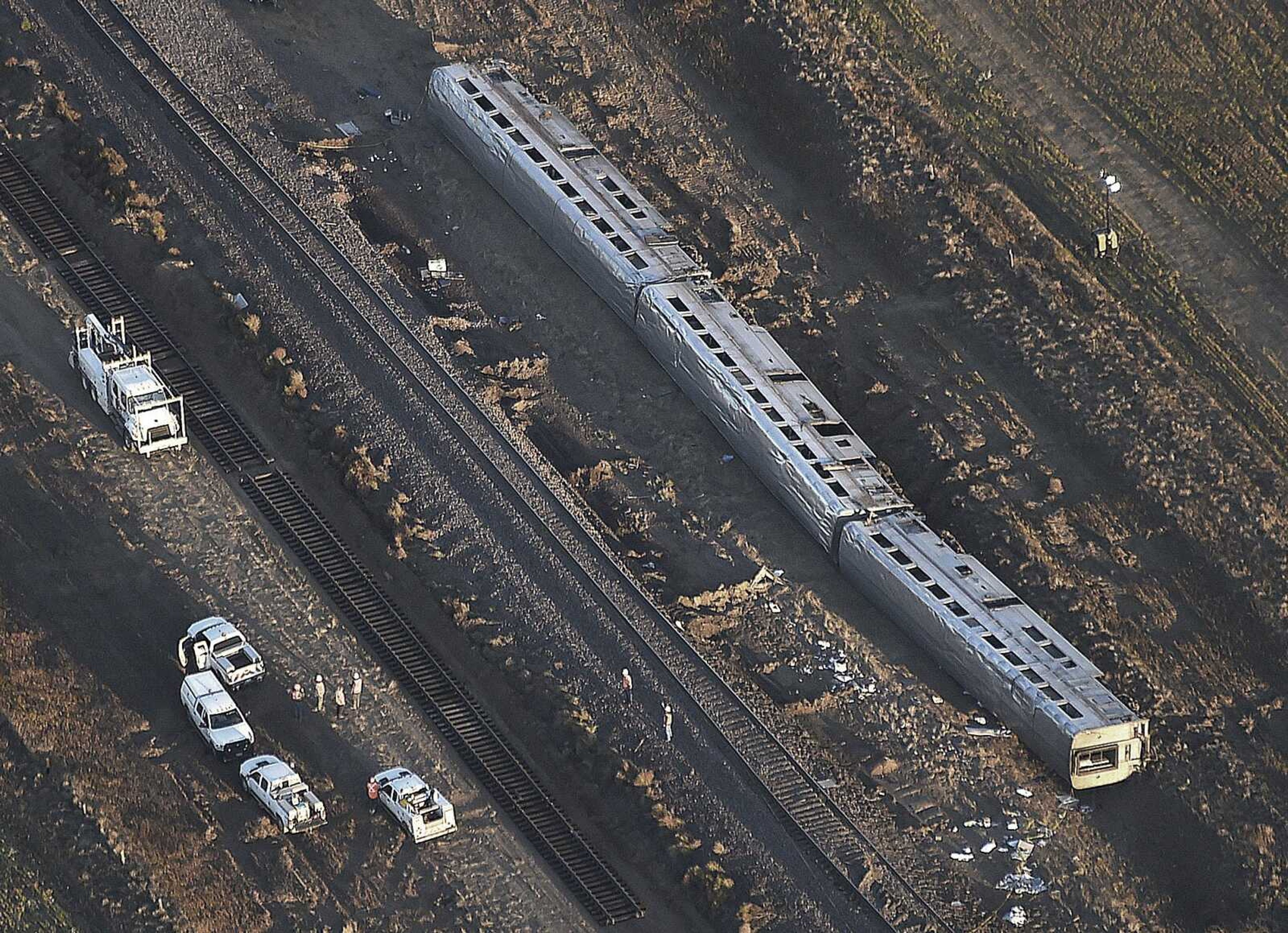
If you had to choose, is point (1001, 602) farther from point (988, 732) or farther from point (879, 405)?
point (879, 405)

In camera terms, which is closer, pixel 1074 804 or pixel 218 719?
pixel 1074 804

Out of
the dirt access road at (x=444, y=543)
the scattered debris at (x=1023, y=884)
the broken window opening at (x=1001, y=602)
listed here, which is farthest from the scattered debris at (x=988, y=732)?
the dirt access road at (x=444, y=543)

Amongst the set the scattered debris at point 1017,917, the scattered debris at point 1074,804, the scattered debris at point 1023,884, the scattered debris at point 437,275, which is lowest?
the scattered debris at point 1017,917

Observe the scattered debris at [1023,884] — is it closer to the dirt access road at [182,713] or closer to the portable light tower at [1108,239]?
the dirt access road at [182,713]

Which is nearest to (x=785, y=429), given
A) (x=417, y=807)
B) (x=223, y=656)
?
(x=417, y=807)

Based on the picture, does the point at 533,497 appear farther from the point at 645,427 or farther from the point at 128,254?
the point at 128,254

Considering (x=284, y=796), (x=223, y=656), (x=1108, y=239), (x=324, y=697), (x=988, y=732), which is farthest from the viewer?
(x=1108, y=239)
